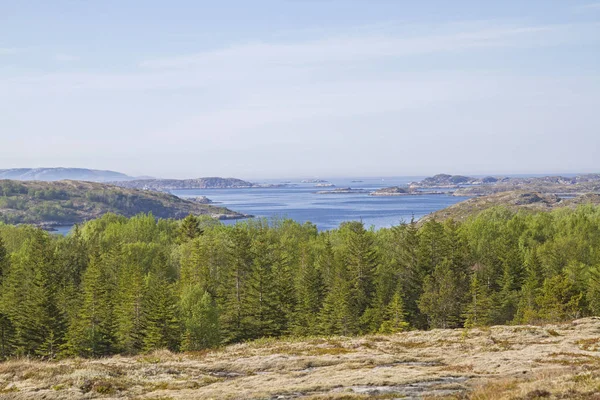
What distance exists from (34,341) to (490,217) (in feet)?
438

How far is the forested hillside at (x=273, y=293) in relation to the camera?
67.4 meters

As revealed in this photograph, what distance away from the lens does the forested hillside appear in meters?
67.4

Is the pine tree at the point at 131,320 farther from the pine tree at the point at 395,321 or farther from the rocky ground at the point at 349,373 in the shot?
the pine tree at the point at 395,321

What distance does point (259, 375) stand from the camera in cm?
2942

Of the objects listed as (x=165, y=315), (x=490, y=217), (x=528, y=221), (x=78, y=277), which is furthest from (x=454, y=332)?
(x=490, y=217)

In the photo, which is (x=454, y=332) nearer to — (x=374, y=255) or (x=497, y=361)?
(x=497, y=361)

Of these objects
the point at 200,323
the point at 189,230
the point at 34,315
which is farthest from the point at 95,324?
the point at 189,230

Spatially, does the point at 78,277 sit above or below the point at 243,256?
below

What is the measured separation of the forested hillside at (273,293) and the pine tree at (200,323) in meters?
0.16

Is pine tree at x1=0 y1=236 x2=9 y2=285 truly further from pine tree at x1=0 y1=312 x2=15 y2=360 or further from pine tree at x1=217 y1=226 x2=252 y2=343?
pine tree at x1=217 y1=226 x2=252 y2=343

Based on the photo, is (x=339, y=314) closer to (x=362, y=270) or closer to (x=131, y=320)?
(x=362, y=270)

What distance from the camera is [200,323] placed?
231 ft

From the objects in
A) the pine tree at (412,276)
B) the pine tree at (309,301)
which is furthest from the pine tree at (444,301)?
the pine tree at (309,301)

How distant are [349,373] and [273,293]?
1837 inches
